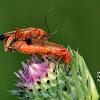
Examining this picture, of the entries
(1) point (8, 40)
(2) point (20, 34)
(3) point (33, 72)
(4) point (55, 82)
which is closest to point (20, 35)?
(2) point (20, 34)

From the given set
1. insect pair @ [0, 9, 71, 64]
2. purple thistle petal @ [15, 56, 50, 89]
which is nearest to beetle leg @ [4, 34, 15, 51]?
insect pair @ [0, 9, 71, 64]

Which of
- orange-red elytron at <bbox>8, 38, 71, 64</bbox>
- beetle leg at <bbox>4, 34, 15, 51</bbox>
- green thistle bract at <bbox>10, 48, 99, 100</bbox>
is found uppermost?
beetle leg at <bbox>4, 34, 15, 51</bbox>

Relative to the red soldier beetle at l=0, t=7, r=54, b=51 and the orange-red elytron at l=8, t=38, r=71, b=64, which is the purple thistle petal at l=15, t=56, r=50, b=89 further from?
the red soldier beetle at l=0, t=7, r=54, b=51

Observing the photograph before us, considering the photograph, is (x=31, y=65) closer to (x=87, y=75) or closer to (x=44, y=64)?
(x=44, y=64)

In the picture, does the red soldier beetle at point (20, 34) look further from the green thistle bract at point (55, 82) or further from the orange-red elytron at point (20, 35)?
the green thistle bract at point (55, 82)

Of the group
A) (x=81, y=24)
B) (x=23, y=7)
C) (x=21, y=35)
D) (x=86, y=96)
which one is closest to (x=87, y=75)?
(x=86, y=96)

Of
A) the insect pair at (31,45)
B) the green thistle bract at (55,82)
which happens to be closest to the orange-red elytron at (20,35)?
the insect pair at (31,45)
